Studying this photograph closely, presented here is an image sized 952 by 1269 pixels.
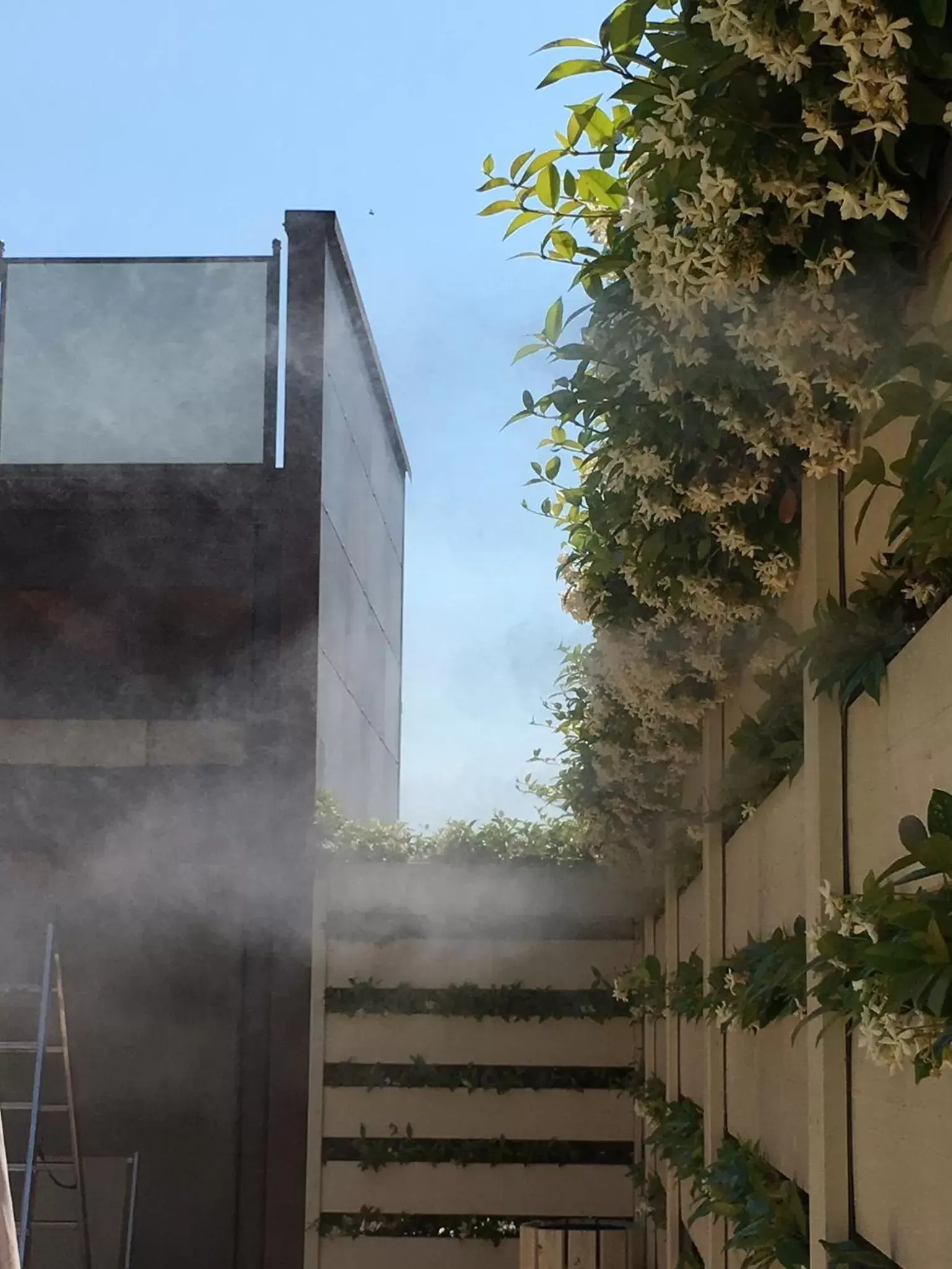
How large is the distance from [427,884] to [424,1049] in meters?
0.50

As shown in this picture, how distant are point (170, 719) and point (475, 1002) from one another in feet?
4.36

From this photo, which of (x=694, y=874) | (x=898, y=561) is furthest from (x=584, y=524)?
(x=694, y=874)

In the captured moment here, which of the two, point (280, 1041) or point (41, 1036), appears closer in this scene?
point (41, 1036)

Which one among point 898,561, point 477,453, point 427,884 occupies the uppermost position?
point 477,453

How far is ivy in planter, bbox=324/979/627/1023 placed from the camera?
4254 millimetres

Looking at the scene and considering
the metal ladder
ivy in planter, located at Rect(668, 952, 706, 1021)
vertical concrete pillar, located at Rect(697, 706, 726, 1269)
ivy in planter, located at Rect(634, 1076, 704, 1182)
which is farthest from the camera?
the metal ladder

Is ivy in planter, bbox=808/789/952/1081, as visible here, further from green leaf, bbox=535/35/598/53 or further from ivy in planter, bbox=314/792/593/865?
ivy in planter, bbox=314/792/593/865

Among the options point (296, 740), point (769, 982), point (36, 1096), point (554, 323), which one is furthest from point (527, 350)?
point (296, 740)

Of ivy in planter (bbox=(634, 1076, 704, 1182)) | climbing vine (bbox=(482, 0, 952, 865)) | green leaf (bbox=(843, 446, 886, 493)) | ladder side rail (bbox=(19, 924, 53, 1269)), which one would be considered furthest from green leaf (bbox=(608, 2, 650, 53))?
ladder side rail (bbox=(19, 924, 53, 1269))

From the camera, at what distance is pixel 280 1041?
4.35 metres

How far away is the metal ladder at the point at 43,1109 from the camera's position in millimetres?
3959

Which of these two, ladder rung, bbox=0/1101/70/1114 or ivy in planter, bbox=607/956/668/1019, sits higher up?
ivy in planter, bbox=607/956/668/1019

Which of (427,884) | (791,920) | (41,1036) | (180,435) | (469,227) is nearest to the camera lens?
(791,920)

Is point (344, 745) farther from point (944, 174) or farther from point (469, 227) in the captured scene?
point (944, 174)
